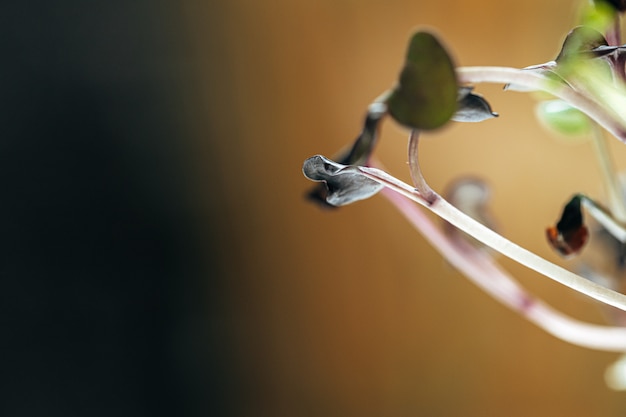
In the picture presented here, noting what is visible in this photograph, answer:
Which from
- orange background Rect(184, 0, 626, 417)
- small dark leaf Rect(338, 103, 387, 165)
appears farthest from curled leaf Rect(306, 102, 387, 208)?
orange background Rect(184, 0, 626, 417)

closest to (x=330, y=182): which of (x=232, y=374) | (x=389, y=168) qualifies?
(x=389, y=168)

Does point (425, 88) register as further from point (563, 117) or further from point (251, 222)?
point (251, 222)

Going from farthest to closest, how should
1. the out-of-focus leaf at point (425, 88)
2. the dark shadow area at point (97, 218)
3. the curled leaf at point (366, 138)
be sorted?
the dark shadow area at point (97, 218) < the curled leaf at point (366, 138) < the out-of-focus leaf at point (425, 88)

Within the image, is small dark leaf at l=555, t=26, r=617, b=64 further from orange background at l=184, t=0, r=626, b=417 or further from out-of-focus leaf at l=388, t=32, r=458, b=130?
orange background at l=184, t=0, r=626, b=417

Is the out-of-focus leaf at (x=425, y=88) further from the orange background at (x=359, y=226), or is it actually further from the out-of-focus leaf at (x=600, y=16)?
the orange background at (x=359, y=226)

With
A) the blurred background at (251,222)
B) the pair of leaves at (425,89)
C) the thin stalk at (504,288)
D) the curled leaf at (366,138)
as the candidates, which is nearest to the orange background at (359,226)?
the blurred background at (251,222)

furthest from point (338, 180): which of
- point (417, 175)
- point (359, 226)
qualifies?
point (359, 226)

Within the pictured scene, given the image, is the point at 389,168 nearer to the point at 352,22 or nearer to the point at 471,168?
the point at 471,168
